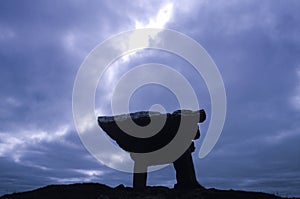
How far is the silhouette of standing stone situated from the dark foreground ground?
2.94 meters

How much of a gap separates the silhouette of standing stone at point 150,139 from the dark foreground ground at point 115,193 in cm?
294

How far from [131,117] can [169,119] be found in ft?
8.95

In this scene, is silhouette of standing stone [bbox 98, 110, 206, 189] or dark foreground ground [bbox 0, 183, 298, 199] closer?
dark foreground ground [bbox 0, 183, 298, 199]

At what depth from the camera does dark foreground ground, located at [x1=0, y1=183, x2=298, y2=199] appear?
20.0 meters

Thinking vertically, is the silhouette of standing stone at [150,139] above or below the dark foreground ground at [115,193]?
above

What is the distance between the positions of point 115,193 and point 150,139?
5.72 metres

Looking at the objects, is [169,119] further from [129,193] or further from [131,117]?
[129,193]

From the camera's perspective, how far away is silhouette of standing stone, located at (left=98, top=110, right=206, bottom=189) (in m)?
24.1

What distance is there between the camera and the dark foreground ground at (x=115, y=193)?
65.8 ft

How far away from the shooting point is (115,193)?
21062 millimetres

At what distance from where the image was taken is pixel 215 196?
65.0ft

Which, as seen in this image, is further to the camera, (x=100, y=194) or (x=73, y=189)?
(x=73, y=189)

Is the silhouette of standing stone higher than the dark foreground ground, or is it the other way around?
the silhouette of standing stone

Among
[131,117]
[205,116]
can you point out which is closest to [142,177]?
[131,117]
